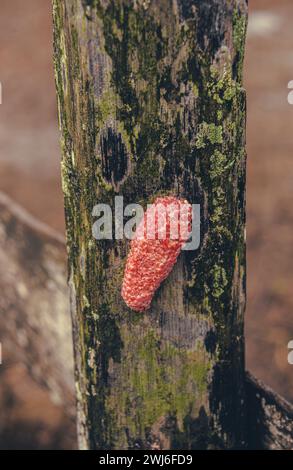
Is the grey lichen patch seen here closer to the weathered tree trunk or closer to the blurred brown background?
the weathered tree trunk

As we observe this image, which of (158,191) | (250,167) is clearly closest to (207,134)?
(158,191)

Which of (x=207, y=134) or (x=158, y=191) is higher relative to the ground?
(x=207, y=134)

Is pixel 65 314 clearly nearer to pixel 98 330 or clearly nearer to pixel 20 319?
pixel 20 319

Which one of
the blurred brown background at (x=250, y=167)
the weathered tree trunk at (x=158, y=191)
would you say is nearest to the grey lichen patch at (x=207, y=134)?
the weathered tree trunk at (x=158, y=191)

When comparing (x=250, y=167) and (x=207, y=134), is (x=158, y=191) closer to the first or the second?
(x=207, y=134)

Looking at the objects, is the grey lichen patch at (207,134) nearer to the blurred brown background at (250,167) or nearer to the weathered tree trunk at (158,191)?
the weathered tree trunk at (158,191)

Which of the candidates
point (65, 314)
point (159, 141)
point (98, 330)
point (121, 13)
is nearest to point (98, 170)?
point (159, 141)
